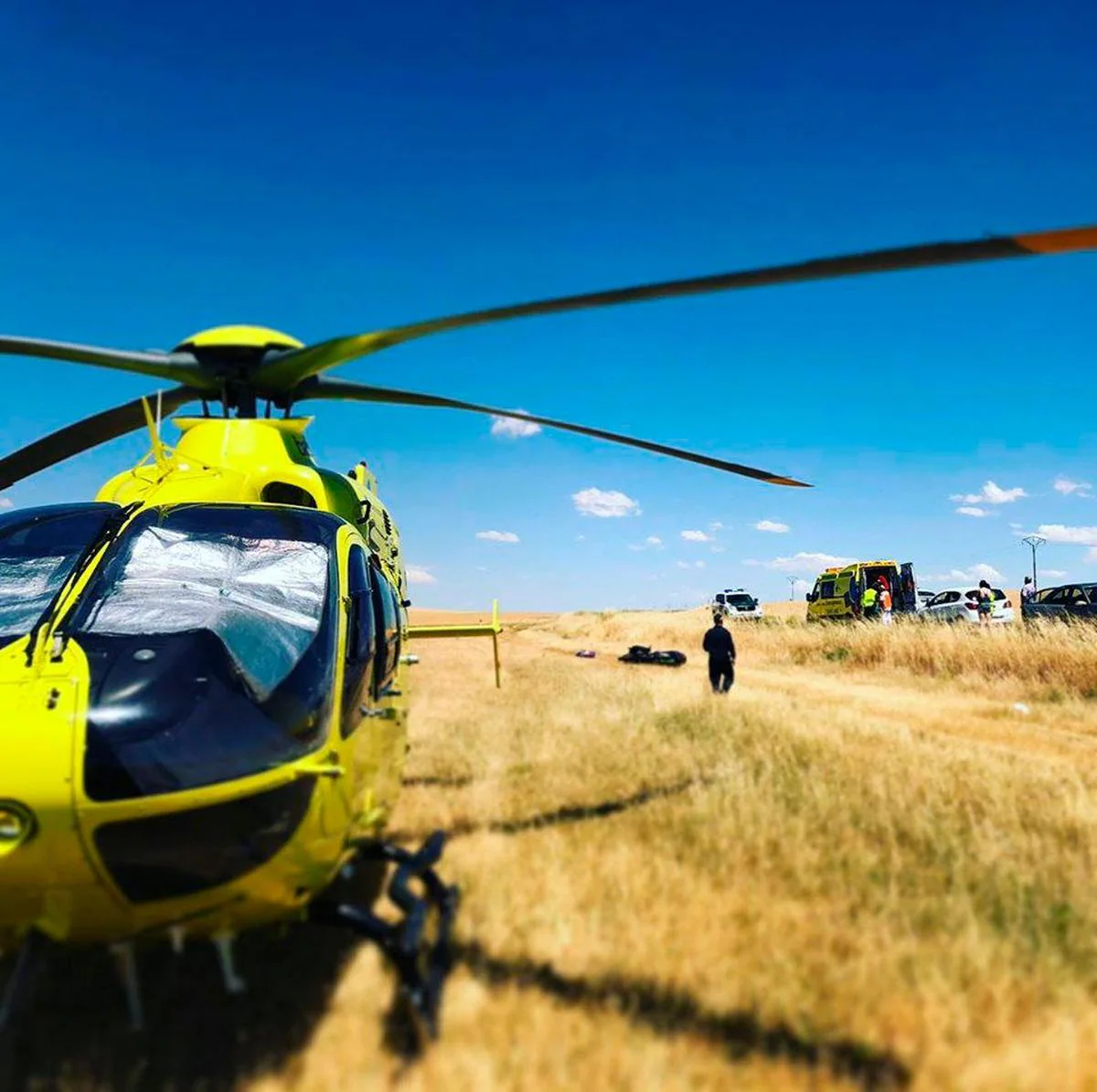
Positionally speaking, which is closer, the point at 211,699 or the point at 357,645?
the point at 211,699

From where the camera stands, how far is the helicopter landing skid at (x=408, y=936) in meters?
3.60

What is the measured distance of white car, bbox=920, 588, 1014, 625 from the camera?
26328 millimetres

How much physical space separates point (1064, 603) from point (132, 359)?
2567cm

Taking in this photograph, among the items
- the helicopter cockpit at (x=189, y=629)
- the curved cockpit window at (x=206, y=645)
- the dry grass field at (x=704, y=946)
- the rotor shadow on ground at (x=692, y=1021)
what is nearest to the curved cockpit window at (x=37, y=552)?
the helicopter cockpit at (x=189, y=629)

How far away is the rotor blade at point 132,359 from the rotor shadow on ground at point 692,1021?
435 cm

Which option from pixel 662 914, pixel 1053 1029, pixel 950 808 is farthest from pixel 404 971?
pixel 950 808

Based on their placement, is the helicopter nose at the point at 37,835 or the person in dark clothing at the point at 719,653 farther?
the person in dark clothing at the point at 719,653

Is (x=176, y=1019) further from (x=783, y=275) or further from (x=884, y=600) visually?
(x=884, y=600)

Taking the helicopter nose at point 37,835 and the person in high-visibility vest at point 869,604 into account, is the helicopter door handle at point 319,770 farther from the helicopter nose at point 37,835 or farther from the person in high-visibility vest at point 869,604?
the person in high-visibility vest at point 869,604

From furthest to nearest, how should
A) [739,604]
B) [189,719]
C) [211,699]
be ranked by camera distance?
1. [739,604]
2. [211,699]
3. [189,719]

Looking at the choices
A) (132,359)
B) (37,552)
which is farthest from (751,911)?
(132,359)

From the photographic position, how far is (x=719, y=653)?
15.1 metres

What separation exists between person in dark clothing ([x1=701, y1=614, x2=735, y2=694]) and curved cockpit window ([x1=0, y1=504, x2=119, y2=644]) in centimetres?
1178

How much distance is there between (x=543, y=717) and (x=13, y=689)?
8863 millimetres
